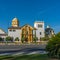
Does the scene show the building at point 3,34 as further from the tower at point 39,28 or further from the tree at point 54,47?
the tree at point 54,47

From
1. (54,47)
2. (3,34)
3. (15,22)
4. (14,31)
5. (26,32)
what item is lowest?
(54,47)

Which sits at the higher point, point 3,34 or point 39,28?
point 39,28

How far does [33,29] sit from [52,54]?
91.1 meters

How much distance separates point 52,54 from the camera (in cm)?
2050

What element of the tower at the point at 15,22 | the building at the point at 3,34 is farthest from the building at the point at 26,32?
the building at the point at 3,34

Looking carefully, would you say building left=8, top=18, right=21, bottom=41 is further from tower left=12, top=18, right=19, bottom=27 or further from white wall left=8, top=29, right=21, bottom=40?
tower left=12, top=18, right=19, bottom=27

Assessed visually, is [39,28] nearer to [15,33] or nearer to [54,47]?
[15,33]

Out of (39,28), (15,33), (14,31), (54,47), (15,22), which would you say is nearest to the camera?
(54,47)

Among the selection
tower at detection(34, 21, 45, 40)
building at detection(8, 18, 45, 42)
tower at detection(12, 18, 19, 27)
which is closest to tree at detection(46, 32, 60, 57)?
building at detection(8, 18, 45, 42)

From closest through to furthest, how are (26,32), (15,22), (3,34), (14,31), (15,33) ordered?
(26,32), (15,33), (14,31), (3,34), (15,22)

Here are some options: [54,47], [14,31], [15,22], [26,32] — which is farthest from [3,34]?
[54,47]

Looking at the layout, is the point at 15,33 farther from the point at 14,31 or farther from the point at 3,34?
the point at 3,34

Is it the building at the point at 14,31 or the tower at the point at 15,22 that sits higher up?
the tower at the point at 15,22

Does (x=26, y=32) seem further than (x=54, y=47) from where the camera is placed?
Yes
